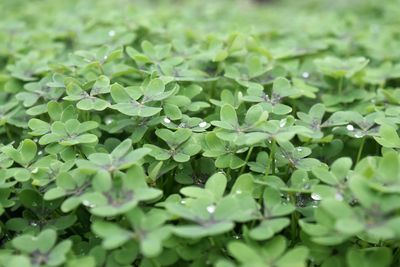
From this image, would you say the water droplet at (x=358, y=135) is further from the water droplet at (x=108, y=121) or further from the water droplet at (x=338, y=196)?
the water droplet at (x=108, y=121)

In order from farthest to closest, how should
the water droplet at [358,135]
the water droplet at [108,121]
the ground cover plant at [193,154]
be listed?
the water droplet at [108,121] < the water droplet at [358,135] < the ground cover plant at [193,154]

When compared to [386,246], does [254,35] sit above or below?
above

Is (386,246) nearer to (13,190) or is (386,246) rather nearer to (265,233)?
(265,233)

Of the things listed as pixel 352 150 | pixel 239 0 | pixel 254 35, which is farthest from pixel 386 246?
pixel 239 0

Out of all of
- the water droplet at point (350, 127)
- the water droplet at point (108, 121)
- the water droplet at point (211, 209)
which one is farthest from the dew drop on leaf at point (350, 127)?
the water droplet at point (108, 121)

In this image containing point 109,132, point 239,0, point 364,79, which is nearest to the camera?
point 109,132

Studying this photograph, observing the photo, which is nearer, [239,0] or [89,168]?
[89,168]

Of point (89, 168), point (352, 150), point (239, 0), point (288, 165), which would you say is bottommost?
point (239, 0)

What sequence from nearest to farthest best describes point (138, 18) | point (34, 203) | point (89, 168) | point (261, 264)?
point (261, 264), point (89, 168), point (34, 203), point (138, 18)

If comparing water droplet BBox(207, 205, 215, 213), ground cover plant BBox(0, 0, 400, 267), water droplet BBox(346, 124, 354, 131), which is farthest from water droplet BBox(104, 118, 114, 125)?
water droplet BBox(346, 124, 354, 131)
